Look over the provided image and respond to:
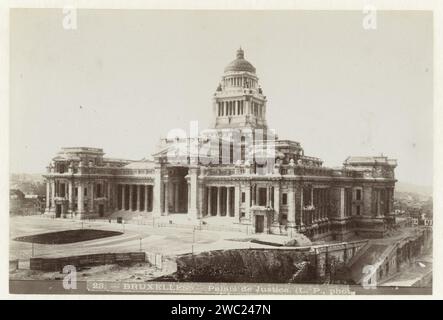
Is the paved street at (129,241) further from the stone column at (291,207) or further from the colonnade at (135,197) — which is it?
the colonnade at (135,197)

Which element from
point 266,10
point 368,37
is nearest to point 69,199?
point 266,10

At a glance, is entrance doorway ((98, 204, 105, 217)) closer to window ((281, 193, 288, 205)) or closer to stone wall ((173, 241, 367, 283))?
stone wall ((173, 241, 367, 283))

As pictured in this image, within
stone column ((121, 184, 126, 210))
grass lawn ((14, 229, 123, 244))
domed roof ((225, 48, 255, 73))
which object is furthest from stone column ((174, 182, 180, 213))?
domed roof ((225, 48, 255, 73))

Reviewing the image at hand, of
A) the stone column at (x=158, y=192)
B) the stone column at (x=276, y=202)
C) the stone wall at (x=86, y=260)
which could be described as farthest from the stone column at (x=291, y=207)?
the stone column at (x=158, y=192)

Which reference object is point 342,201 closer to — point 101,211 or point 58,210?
point 101,211
